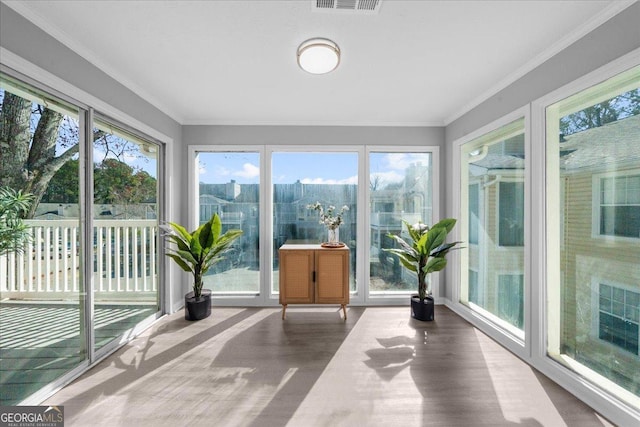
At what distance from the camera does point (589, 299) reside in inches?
75.5

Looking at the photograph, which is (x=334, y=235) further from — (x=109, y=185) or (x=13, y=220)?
(x=13, y=220)

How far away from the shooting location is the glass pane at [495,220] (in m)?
2.54

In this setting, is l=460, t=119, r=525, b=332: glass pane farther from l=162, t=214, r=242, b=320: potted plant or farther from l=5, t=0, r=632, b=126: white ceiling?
l=162, t=214, r=242, b=320: potted plant

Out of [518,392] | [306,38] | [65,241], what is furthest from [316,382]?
[306,38]

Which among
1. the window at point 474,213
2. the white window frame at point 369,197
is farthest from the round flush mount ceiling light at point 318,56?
the window at point 474,213

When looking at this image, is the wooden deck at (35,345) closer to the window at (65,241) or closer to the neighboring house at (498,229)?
the window at (65,241)

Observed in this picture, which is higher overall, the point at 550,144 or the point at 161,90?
the point at 161,90

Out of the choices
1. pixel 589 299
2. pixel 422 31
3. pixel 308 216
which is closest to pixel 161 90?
pixel 308 216

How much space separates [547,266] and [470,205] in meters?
1.23

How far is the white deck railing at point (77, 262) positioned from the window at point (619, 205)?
12.8 feet

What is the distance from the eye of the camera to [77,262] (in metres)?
2.14

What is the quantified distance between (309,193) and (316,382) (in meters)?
2.35

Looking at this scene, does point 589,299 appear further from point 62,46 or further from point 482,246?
point 62,46

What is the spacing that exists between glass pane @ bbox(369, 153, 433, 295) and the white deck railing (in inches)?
111
